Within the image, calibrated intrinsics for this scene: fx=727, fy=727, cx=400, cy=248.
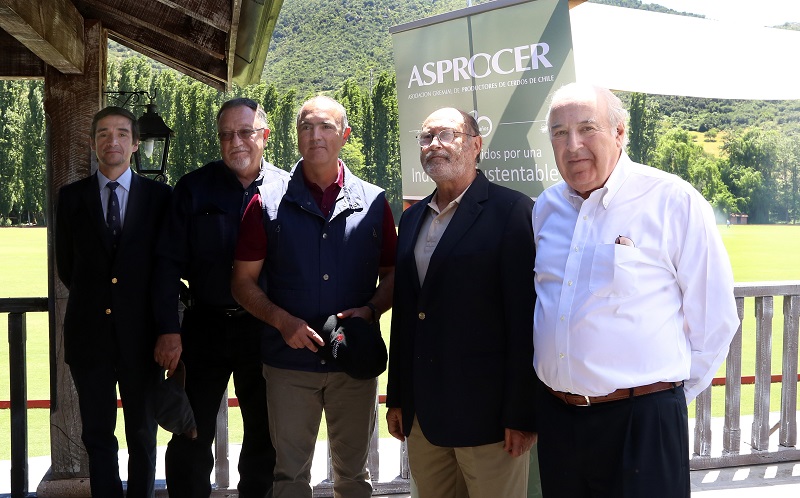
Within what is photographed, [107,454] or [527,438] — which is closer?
[527,438]

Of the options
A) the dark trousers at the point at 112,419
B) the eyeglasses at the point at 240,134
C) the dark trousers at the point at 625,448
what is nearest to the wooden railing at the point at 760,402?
the dark trousers at the point at 625,448

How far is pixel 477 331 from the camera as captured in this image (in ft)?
6.84

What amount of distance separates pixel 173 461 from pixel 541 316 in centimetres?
174

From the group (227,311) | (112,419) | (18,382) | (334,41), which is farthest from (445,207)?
(334,41)

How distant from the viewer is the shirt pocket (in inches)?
67.1

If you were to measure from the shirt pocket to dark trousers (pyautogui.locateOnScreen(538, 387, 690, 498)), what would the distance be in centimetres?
26

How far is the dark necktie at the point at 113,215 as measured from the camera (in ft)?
9.16

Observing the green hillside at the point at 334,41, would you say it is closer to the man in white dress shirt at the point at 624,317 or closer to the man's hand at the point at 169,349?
the man's hand at the point at 169,349

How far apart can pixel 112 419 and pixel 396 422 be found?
1236 mm

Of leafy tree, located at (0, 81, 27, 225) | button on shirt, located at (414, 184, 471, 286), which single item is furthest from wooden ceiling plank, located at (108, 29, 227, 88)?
leafy tree, located at (0, 81, 27, 225)

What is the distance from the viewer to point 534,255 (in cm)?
208

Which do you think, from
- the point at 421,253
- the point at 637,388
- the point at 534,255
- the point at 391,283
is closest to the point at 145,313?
the point at 391,283

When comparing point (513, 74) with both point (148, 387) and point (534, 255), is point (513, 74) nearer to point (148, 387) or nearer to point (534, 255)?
point (534, 255)

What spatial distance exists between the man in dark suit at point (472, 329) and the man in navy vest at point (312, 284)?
31 centimetres
